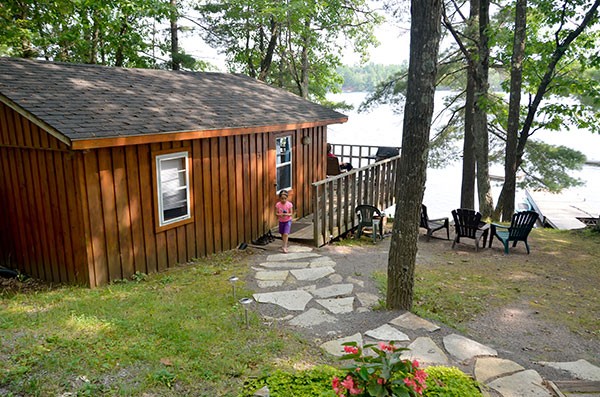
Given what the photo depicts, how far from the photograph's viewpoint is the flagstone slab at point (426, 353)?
4.32 meters

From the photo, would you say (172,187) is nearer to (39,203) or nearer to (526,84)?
(39,203)

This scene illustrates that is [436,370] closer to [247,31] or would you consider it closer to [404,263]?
[404,263]

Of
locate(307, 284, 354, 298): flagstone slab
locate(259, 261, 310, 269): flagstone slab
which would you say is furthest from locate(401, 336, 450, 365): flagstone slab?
locate(259, 261, 310, 269): flagstone slab

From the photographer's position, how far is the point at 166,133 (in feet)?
23.5

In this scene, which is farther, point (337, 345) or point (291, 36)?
point (291, 36)

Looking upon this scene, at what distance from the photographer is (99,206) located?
6.70 m

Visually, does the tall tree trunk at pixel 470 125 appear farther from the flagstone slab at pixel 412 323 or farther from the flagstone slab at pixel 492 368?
the flagstone slab at pixel 492 368

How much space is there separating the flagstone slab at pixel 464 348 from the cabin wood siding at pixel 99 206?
4.91 meters

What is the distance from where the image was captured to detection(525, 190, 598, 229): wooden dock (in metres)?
20.7

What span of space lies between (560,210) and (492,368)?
78.4 ft

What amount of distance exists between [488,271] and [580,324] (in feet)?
7.51

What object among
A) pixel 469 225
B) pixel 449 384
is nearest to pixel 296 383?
pixel 449 384

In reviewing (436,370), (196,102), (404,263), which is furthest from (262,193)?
(436,370)

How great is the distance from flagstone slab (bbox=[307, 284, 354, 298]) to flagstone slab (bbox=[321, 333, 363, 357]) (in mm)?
1342
